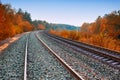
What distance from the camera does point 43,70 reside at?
11.1 meters

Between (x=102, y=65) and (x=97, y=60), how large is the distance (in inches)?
66.9

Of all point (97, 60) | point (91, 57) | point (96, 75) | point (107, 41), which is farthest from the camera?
point (107, 41)

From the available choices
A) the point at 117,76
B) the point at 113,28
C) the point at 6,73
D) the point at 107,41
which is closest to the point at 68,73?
the point at 117,76

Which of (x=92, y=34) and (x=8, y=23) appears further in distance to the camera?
(x=92, y=34)

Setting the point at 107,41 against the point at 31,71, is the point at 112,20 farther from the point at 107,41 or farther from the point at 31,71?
the point at 31,71

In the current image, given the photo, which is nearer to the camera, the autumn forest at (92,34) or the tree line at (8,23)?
the autumn forest at (92,34)

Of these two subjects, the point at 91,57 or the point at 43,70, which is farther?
the point at 91,57

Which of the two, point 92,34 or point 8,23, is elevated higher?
point 8,23

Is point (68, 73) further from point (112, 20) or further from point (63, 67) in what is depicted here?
point (112, 20)

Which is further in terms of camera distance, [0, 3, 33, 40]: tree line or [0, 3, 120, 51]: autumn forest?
[0, 3, 33, 40]: tree line

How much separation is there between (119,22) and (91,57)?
3925 centimetres

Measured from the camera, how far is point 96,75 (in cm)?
1010

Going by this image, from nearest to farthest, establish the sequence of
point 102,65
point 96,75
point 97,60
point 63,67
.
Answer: point 96,75 < point 63,67 < point 102,65 < point 97,60

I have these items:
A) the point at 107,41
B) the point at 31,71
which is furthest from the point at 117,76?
the point at 107,41
